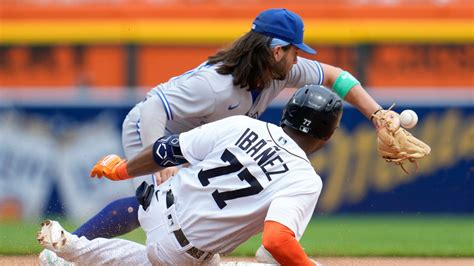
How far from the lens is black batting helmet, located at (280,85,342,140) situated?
12.6ft

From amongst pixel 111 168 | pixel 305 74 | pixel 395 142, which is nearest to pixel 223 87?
pixel 305 74

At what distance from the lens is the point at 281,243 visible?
11.4 feet

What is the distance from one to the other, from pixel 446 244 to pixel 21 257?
11.9 feet

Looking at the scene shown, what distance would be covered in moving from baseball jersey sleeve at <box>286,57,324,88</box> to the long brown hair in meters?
0.31

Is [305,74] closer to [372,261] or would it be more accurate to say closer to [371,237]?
[372,261]

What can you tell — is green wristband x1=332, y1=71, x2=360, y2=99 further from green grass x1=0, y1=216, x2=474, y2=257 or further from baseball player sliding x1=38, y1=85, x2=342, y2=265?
green grass x1=0, y1=216, x2=474, y2=257

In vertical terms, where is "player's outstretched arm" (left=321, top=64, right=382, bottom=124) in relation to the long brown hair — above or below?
below

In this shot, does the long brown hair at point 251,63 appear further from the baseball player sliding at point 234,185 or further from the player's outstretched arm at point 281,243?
the player's outstretched arm at point 281,243

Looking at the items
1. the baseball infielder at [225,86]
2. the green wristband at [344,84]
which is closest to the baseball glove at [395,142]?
the green wristband at [344,84]

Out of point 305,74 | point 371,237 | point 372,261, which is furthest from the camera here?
point 371,237

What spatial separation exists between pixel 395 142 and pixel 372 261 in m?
1.88

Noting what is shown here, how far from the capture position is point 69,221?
28.7 feet

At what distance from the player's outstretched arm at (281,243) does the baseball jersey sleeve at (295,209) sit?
0.02 m

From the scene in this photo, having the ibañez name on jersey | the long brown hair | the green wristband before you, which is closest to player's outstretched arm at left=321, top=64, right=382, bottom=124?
the green wristband
